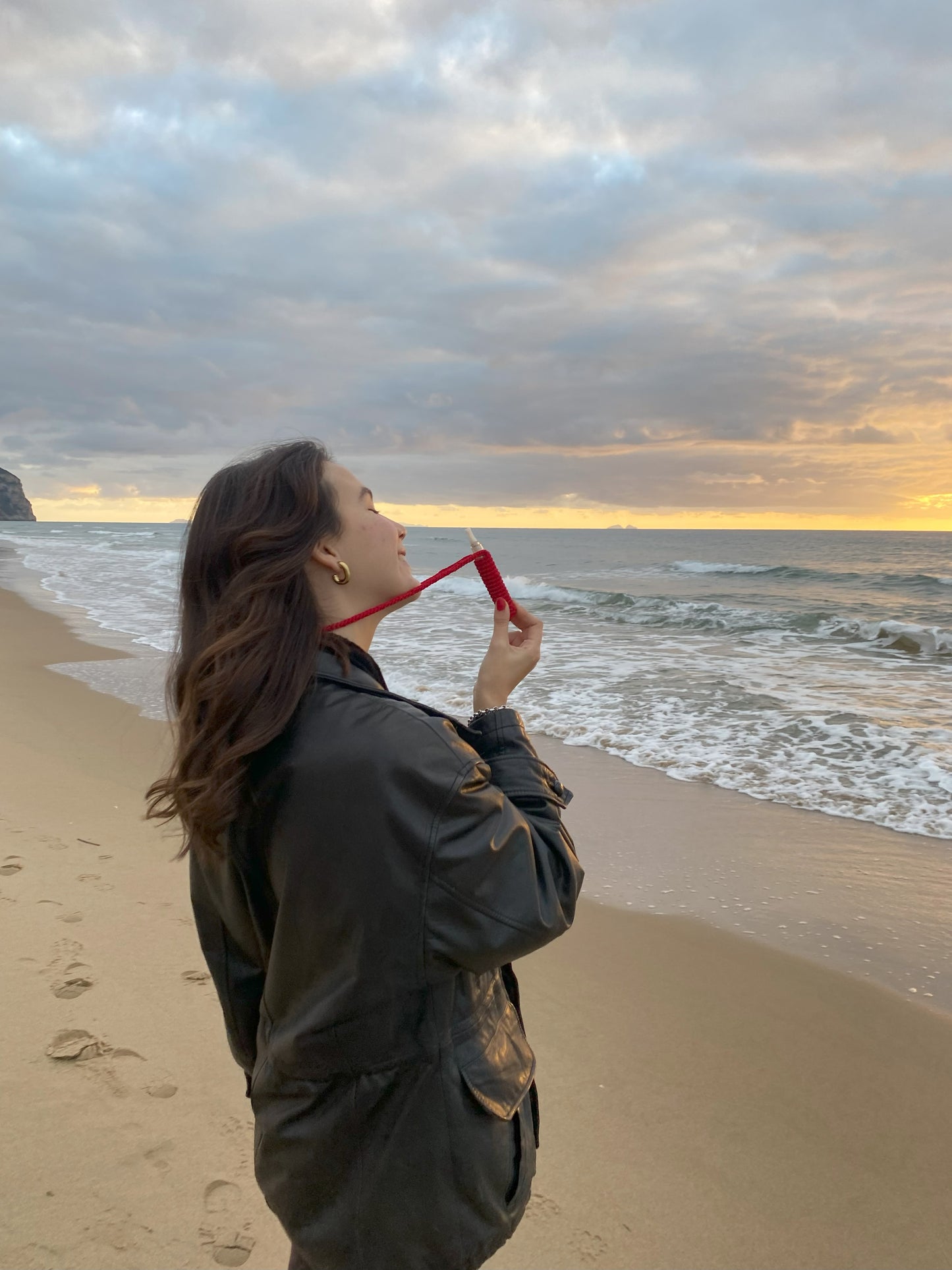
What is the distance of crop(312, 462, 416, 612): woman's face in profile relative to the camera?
1.42 m

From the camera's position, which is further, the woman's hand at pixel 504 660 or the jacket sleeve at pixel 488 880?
the woman's hand at pixel 504 660

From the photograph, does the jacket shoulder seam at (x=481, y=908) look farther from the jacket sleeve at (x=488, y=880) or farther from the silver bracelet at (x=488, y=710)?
the silver bracelet at (x=488, y=710)

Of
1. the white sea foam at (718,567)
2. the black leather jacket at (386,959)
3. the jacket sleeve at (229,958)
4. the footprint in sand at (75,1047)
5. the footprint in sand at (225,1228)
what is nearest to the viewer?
the black leather jacket at (386,959)

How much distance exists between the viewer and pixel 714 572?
134 ft

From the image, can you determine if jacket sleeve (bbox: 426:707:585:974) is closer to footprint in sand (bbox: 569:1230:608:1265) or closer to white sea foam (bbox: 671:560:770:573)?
footprint in sand (bbox: 569:1230:608:1265)

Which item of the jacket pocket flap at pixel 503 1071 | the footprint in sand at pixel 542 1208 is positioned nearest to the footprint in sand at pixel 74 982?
the footprint in sand at pixel 542 1208

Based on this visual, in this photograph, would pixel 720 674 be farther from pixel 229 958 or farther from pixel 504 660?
pixel 229 958

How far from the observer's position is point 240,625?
4.07 ft

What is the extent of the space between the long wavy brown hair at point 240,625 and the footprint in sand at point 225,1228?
1.49 metres

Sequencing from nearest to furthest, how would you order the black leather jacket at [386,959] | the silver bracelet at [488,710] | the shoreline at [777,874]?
the black leather jacket at [386,959]
the silver bracelet at [488,710]
the shoreline at [777,874]

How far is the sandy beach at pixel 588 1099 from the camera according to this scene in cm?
234

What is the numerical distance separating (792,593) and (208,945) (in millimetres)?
28606

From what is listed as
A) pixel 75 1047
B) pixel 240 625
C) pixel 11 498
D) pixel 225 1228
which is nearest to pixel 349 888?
pixel 240 625

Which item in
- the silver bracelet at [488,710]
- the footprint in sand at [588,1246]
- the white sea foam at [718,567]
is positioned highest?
the silver bracelet at [488,710]
